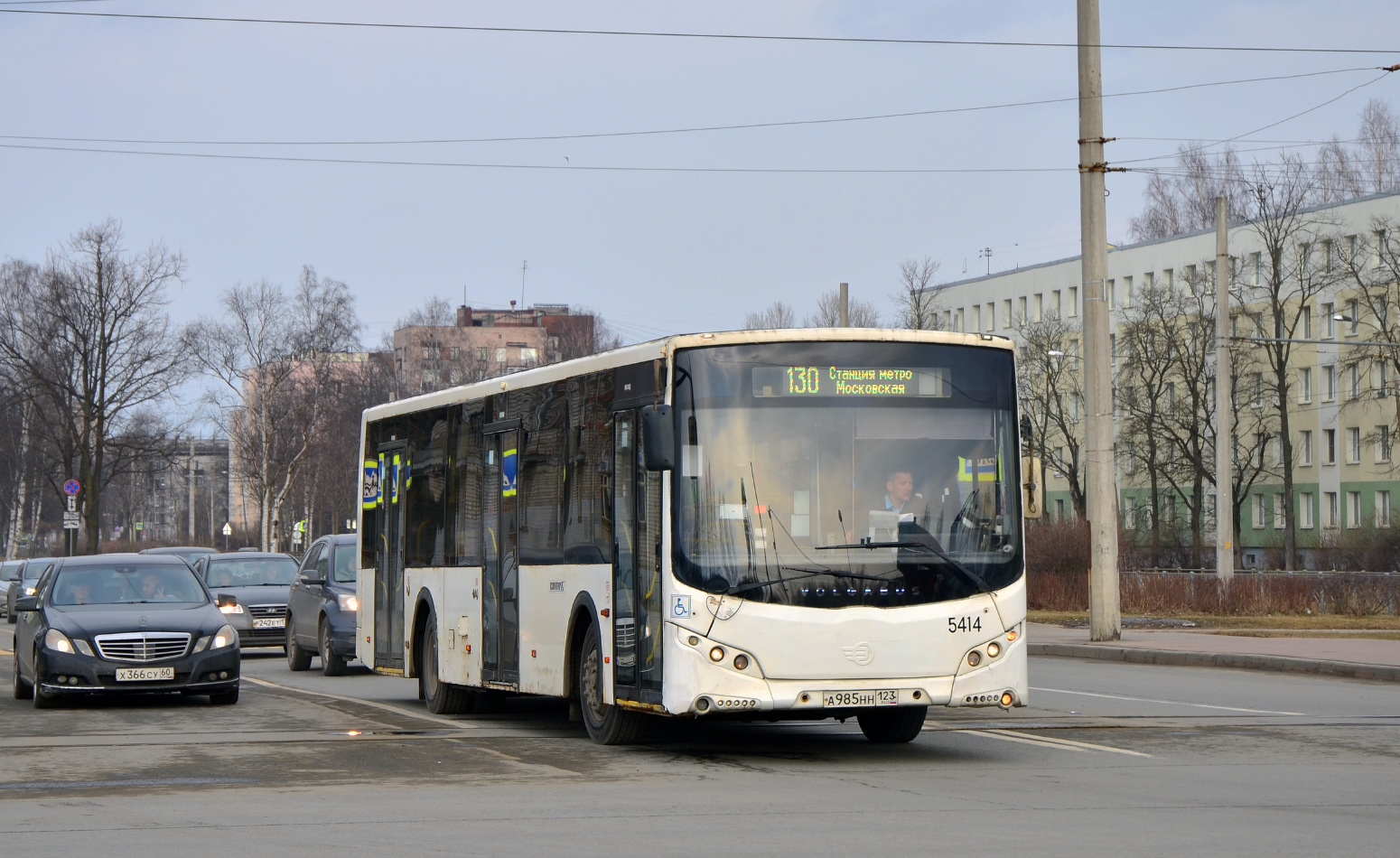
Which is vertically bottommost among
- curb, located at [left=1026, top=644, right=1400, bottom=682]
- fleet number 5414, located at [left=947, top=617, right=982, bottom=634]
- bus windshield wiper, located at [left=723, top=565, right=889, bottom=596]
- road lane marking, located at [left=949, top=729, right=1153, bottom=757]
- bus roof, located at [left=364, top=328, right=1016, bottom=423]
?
curb, located at [left=1026, top=644, right=1400, bottom=682]

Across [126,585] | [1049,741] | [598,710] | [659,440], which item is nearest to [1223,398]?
[126,585]

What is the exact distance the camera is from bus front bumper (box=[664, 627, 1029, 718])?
1203cm

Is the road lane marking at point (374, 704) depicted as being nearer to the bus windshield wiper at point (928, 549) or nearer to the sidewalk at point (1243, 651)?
the bus windshield wiper at point (928, 549)

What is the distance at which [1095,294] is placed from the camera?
25828mm

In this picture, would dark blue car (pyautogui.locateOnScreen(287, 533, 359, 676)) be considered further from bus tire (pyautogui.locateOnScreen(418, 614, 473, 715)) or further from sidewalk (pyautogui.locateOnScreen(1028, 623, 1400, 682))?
sidewalk (pyautogui.locateOnScreen(1028, 623, 1400, 682))

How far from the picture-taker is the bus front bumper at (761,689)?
39.5 ft

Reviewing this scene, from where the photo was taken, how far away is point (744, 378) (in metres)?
12.5

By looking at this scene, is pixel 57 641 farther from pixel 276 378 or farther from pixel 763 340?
pixel 276 378

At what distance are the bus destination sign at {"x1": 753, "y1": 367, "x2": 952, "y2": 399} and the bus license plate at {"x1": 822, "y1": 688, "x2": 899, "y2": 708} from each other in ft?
6.50

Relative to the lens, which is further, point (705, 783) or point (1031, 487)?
point (1031, 487)

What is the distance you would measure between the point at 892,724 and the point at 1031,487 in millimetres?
2326

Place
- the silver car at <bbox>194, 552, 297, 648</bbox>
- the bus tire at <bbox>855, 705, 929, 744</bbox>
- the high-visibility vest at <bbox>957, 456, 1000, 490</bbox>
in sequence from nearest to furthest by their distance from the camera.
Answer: the high-visibility vest at <bbox>957, 456, 1000, 490</bbox>, the bus tire at <bbox>855, 705, 929, 744</bbox>, the silver car at <bbox>194, 552, 297, 648</bbox>

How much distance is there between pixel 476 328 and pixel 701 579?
427 ft

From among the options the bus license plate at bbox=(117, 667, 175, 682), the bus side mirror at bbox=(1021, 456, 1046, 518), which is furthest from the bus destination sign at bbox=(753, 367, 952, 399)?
the bus license plate at bbox=(117, 667, 175, 682)
